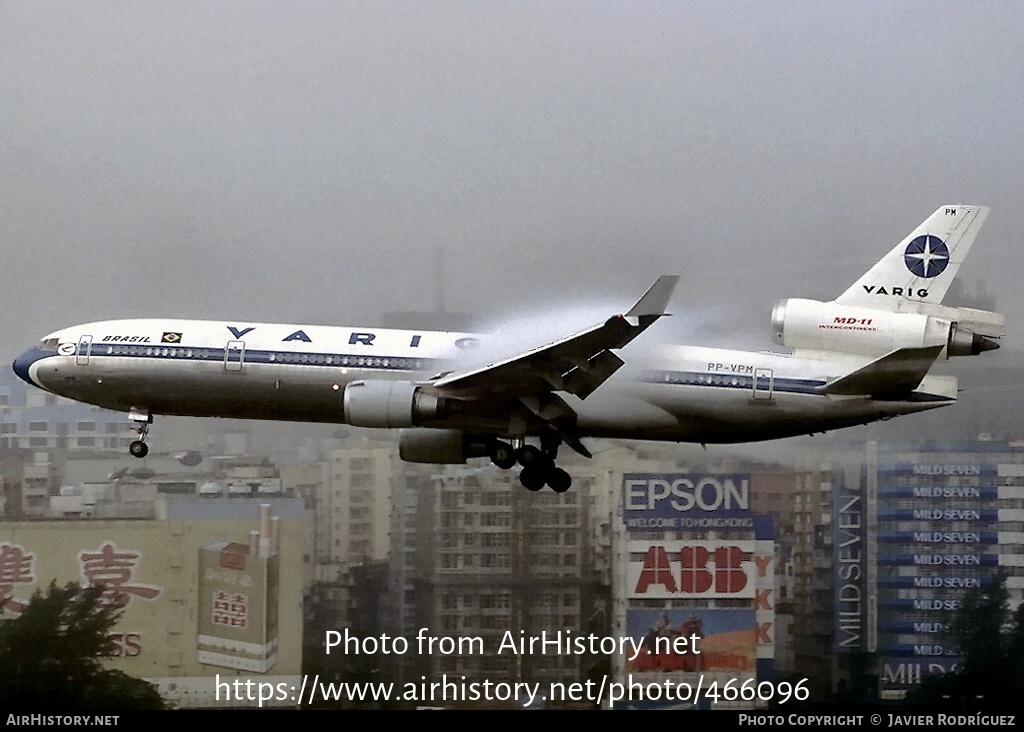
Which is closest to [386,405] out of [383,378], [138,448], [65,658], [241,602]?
[383,378]

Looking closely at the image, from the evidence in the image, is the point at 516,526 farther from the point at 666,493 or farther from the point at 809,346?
the point at 809,346

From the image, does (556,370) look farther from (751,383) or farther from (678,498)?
(678,498)

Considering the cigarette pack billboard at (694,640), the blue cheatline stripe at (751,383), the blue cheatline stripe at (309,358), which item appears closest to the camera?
the blue cheatline stripe at (751,383)

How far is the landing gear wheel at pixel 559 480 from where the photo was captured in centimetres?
2384

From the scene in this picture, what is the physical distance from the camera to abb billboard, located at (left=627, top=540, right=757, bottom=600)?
24.4 metres

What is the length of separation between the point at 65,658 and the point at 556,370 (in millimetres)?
9320

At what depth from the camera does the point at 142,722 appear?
23000 millimetres

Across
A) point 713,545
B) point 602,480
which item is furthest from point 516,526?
point 713,545

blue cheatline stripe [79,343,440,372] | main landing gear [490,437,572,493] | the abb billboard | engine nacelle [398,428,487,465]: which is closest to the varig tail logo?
the abb billboard

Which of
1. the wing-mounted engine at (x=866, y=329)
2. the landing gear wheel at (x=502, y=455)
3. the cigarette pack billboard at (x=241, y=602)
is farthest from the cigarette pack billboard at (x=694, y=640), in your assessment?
the cigarette pack billboard at (x=241, y=602)

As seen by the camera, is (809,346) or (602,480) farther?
(602,480)

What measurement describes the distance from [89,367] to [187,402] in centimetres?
184

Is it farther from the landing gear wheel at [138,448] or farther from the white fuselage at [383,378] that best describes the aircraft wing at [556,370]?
the landing gear wheel at [138,448]

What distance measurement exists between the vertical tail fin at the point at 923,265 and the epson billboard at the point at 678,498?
11.8ft
